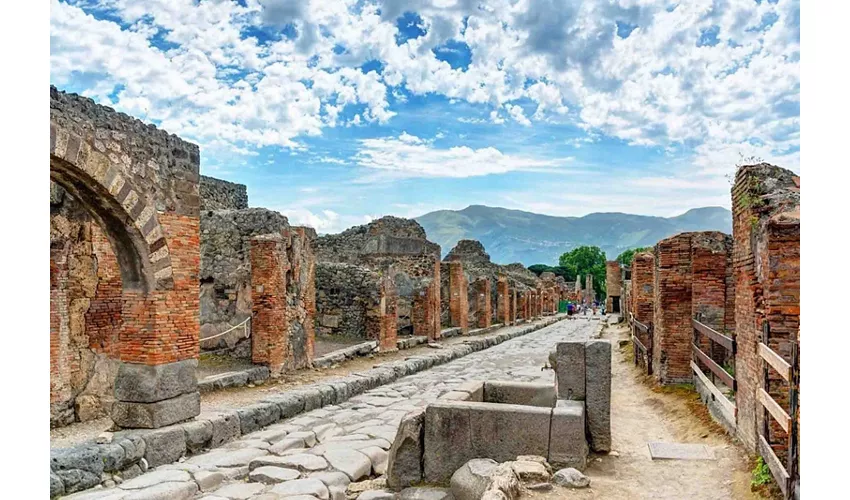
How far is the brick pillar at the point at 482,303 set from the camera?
1048 inches

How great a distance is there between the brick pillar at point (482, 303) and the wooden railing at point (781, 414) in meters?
20.7

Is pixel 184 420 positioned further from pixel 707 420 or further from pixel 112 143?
pixel 707 420

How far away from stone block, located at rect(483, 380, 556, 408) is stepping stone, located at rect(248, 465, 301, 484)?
2.59 meters

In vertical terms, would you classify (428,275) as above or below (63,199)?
below

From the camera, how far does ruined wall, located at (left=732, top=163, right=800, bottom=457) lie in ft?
18.4

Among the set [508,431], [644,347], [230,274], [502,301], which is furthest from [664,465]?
[502,301]

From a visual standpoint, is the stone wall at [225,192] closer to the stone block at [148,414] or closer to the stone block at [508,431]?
the stone block at [148,414]

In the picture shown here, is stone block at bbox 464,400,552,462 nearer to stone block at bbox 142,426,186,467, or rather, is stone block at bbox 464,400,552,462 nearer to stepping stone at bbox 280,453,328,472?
stepping stone at bbox 280,453,328,472

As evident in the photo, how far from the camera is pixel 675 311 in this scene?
1132cm

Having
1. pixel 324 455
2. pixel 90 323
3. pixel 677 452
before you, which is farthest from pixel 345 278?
pixel 677 452

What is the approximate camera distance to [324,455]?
7.58 metres

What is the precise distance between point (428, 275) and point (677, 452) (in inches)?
612

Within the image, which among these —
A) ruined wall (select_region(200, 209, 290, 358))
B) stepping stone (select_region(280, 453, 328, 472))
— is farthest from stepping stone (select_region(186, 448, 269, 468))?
ruined wall (select_region(200, 209, 290, 358))

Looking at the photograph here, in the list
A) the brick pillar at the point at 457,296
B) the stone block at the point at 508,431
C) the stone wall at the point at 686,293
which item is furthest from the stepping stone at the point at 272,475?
the brick pillar at the point at 457,296
